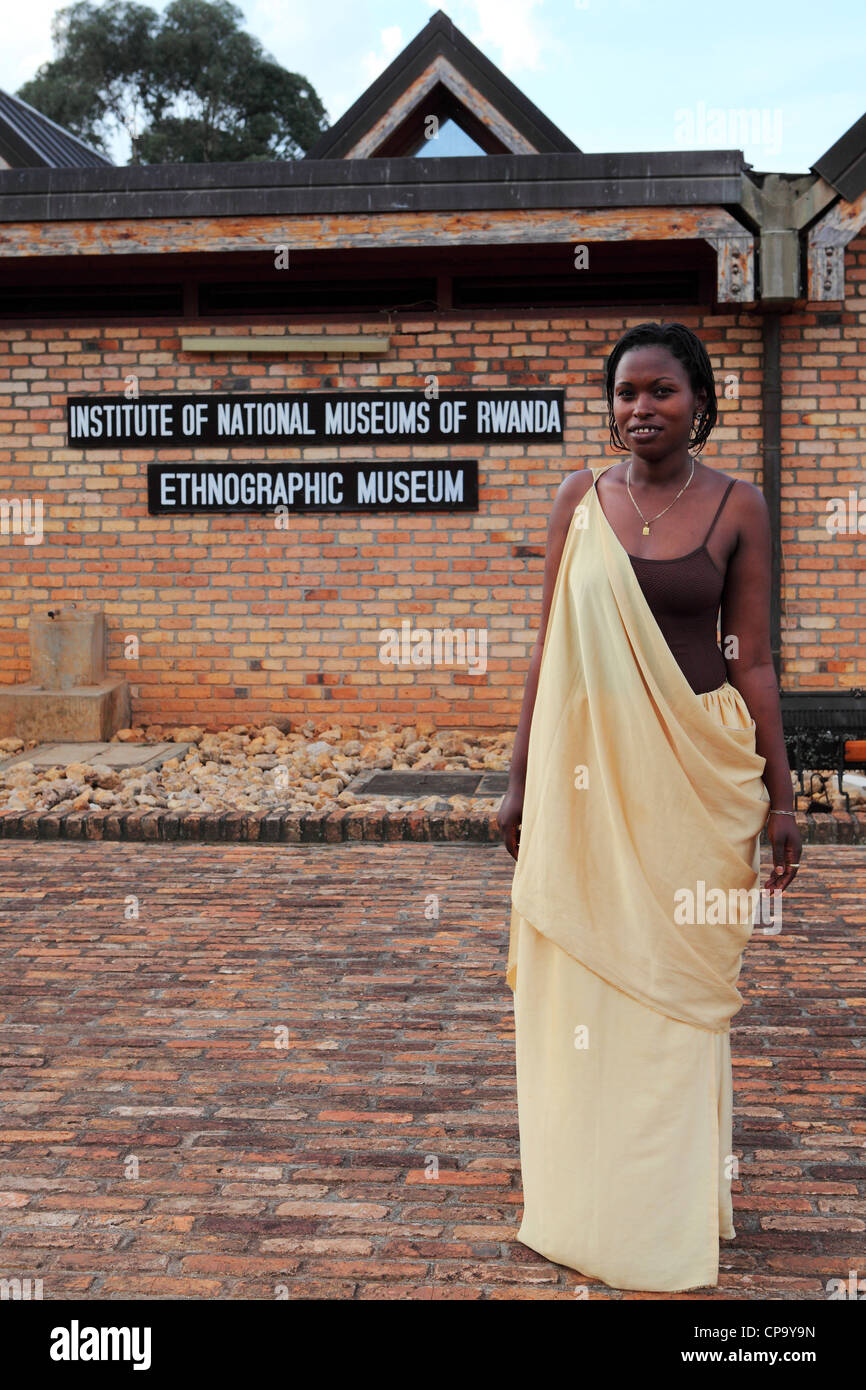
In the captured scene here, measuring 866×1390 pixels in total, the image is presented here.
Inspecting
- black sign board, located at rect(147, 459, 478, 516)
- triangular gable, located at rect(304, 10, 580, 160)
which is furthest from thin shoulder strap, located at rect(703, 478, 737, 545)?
triangular gable, located at rect(304, 10, 580, 160)

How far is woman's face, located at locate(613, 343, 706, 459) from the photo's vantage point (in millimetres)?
2801

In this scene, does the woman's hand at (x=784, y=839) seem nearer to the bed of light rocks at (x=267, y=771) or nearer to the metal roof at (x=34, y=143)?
the bed of light rocks at (x=267, y=771)

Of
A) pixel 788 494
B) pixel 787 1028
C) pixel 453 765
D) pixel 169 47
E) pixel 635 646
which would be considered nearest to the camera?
pixel 635 646

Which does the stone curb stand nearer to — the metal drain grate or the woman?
the metal drain grate

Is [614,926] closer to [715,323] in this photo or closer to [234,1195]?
[234,1195]

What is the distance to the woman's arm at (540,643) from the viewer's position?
9.59ft

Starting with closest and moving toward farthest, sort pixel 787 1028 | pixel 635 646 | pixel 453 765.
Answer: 1. pixel 635 646
2. pixel 787 1028
3. pixel 453 765

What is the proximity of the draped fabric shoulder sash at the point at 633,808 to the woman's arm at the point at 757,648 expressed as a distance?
0.10 meters

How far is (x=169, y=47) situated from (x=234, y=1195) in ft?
150

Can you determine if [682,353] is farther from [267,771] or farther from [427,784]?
[267,771]

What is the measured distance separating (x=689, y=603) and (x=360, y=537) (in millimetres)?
7259

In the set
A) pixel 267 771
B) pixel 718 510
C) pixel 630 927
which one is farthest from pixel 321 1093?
pixel 267 771

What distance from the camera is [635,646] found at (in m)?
2.72

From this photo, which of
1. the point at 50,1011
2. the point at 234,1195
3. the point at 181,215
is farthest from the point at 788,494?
the point at 234,1195
